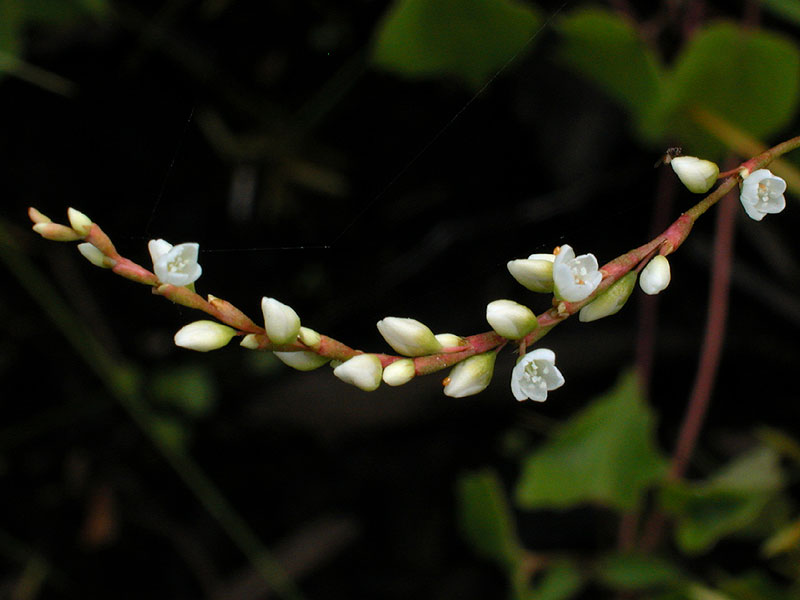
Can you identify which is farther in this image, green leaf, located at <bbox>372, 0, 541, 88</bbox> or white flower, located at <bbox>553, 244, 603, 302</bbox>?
green leaf, located at <bbox>372, 0, 541, 88</bbox>

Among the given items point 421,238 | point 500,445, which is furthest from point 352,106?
point 500,445

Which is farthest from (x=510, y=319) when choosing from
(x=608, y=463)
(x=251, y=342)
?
(x=608, y=463)

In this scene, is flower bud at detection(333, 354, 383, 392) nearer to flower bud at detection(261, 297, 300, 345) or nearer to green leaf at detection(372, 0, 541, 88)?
flower bud at detection(261, 297, 300, 345)

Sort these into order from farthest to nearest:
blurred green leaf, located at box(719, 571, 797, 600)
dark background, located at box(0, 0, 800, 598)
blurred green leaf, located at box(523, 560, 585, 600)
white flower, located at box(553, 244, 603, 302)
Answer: dark background, located at box(0, 0, 800, 598) → blurred green leaf, located at box(523, 560, 585, 600) → blurred green leaf, located at box(719, 571, 797, 600) → white flower, located at box(553, 244, 603, 302)

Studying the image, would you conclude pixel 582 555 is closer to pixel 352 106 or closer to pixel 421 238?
pixel 421 238

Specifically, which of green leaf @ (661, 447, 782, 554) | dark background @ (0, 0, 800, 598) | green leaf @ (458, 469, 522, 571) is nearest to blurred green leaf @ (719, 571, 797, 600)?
green leaf @ (661, 447, 782, 554)

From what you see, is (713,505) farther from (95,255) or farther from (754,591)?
(95,255)

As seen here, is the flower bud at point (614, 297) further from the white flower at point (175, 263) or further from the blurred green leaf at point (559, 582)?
the blurred green leaf at point (559, 582)
